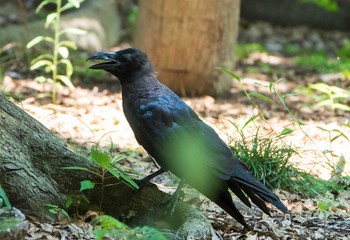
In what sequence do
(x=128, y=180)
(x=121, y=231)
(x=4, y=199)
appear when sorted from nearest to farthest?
(x=4, y=199), (x=121, y=231), (x=128, y=180)

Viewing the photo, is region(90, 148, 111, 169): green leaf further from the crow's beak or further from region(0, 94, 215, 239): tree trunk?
the crow's beak

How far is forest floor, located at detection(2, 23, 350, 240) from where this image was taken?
4.61 metres

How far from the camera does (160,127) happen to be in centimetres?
437

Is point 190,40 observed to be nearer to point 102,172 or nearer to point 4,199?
point 102,172

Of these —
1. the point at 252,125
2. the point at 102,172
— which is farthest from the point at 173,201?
the point at 252,125

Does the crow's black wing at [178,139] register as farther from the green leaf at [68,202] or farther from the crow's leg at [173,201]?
the green leaf at [68,202]

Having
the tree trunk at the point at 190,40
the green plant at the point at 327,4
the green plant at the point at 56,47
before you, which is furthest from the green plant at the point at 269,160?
the green plant at the point at 327,4

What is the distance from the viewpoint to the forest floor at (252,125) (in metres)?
4.61

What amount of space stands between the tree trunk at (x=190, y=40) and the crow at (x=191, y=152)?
348 centimetres

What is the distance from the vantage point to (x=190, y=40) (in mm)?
8031

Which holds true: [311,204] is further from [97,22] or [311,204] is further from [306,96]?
[97,22]

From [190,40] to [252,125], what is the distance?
1531mm

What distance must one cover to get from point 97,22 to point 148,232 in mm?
7765

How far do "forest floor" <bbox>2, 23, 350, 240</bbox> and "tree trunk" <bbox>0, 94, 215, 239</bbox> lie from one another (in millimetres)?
212
